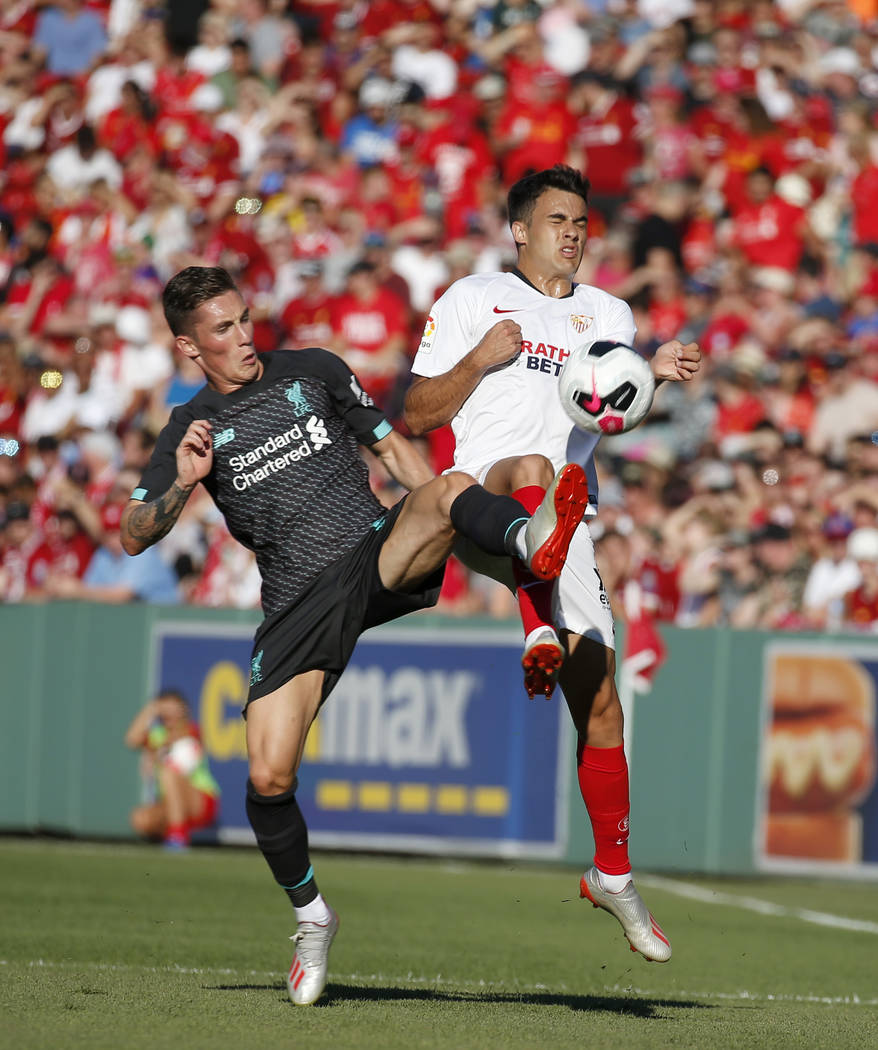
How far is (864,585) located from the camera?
13.0 m

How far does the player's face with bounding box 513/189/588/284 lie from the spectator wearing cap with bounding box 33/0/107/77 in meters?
14.5

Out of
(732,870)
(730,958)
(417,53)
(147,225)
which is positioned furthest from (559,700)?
(417,53)

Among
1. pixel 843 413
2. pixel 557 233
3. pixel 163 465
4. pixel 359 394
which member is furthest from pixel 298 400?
pixel 843 413

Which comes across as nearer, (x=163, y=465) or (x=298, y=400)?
(x=163, y=465)

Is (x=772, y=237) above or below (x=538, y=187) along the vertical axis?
above

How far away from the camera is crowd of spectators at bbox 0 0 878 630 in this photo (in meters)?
13.8

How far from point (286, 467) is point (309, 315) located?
9.11 meters

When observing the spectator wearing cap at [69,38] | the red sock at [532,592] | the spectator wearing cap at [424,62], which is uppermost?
the spectator wearing cap at [69,38]

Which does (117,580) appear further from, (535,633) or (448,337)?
(535,633)

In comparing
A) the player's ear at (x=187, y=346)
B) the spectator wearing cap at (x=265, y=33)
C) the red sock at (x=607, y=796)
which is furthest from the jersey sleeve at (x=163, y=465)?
the spectator wearing cap at (x=265, y=33)

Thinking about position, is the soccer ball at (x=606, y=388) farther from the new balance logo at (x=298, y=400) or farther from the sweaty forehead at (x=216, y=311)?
the sweaty forehead at (x=216, y=311)

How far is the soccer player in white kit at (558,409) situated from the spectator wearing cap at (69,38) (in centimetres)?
1445

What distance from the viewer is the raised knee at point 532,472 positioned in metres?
6.30

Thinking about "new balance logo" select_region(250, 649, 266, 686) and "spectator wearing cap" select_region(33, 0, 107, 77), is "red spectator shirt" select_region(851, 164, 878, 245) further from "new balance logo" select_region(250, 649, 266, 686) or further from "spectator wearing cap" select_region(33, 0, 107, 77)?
"new balance logo" select_region(250, 649, 266, 686)
